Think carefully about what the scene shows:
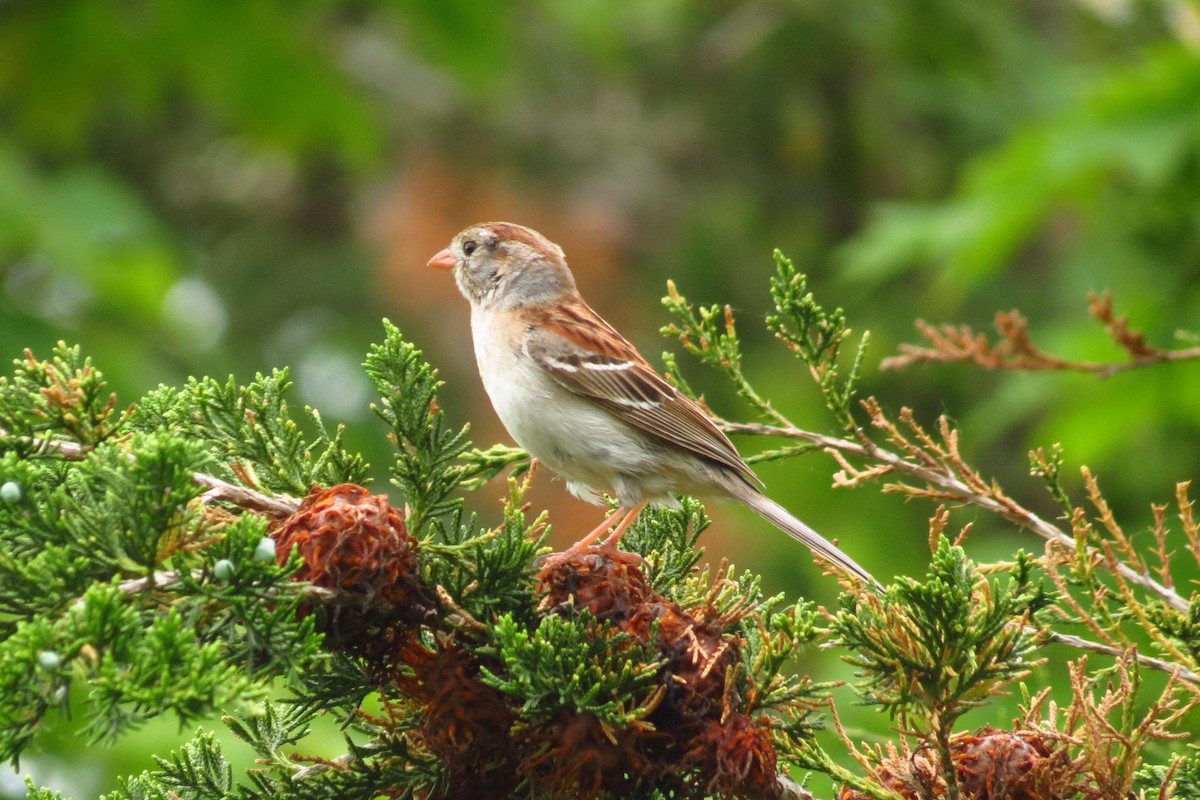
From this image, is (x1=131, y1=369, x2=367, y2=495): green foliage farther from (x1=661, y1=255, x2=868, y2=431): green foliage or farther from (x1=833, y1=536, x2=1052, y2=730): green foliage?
(x1=833, y1=536, x2=1052, y2=730): green foliage

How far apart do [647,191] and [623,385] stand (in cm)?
923

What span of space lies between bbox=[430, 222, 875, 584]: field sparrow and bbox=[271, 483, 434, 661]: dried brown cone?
56.9 inches

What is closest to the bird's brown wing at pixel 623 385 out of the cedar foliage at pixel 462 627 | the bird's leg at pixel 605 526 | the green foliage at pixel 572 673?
the bird's leg at pixel 605 526

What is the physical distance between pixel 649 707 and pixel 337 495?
0.69m

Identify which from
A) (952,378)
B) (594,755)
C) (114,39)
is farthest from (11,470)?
(952,378)

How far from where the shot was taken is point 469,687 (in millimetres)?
2441

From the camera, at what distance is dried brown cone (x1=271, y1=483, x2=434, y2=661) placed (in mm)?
2359

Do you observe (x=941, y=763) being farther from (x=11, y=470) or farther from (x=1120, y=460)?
(x=1120, y=460)

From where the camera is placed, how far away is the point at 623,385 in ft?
14.8

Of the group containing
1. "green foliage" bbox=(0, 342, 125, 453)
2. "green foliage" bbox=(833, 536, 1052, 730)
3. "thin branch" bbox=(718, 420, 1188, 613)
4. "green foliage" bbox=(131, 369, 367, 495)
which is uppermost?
"thin branch" bbox=(718, 420, 1188, 613)

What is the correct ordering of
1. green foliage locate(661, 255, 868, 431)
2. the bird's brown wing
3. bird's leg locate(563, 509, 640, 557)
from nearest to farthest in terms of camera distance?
1. green foliage locate(661, 255, 868, 431)
2. bird's leg locate(563, 509, 640, 557)
3. the bird's brown wing

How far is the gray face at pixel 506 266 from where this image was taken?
514 cm

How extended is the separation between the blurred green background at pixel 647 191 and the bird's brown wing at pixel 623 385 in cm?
226

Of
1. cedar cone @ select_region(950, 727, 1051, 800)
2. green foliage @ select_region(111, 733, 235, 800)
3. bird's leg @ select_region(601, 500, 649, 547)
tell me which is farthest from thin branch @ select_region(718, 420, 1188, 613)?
green foliage @ select_region(111, 733, 235, 800)
